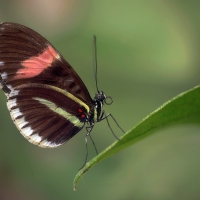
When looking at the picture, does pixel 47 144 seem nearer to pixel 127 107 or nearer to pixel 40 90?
pixel 40 90

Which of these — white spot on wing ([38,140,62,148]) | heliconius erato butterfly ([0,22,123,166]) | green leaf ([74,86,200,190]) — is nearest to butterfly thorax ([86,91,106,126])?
heliconius erato butterfly ([0,22,123,166])

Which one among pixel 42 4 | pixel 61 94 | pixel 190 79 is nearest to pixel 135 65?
pixel 190 79

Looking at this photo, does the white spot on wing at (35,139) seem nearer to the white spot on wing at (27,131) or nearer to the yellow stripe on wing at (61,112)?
the white spot on wing at (27,131)

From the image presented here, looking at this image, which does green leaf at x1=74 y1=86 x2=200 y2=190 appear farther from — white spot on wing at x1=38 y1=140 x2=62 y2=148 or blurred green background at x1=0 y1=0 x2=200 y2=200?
blurred green background at x1=0 y1=0 x2=200 y2=200

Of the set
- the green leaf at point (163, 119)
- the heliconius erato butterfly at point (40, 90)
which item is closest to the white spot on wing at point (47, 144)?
the heliconius erato butterfly at point (40, 90)

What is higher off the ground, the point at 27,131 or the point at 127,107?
the point at 27,131

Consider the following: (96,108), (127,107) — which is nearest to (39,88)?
(96,108)

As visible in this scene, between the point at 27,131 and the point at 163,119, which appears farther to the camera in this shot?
the point at 27,131
